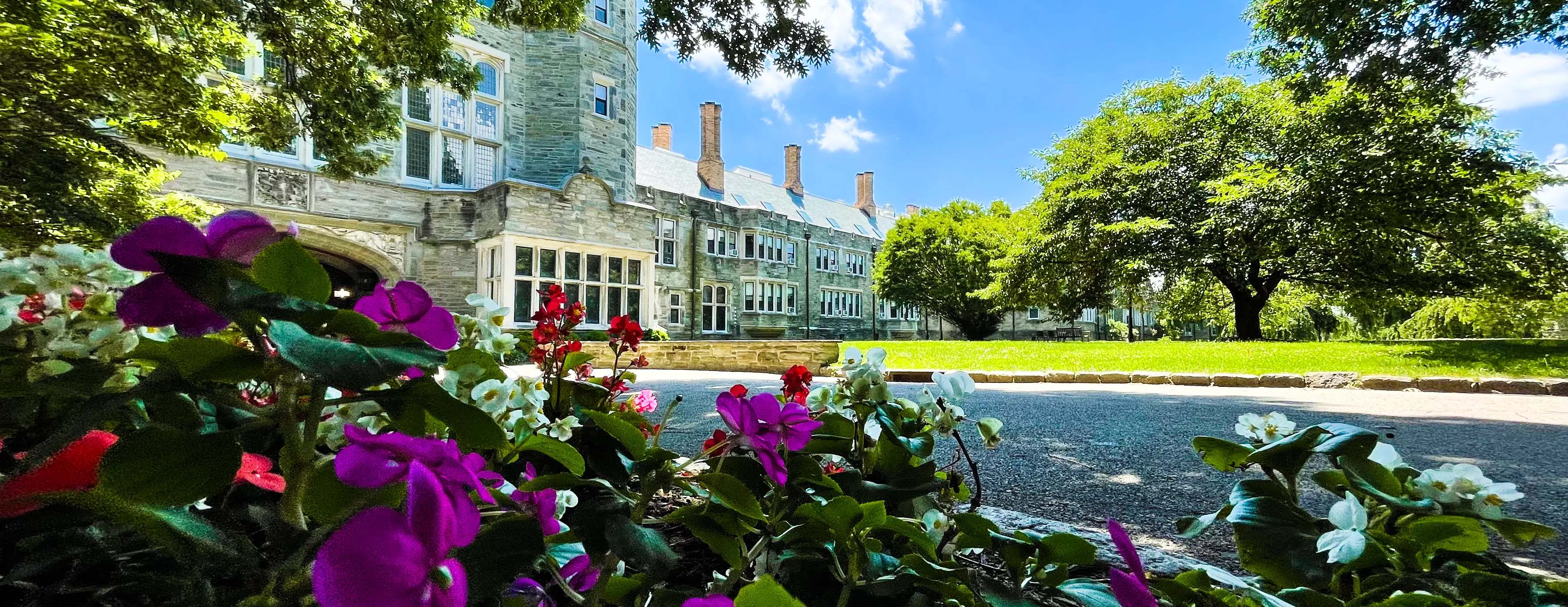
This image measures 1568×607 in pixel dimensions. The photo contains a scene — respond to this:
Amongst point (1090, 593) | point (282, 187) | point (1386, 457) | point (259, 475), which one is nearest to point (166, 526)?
point (259, 475)

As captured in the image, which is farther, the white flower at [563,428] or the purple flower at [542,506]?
the white flower at [563,428]

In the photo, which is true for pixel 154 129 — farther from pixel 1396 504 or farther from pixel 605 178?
pixel 605 178

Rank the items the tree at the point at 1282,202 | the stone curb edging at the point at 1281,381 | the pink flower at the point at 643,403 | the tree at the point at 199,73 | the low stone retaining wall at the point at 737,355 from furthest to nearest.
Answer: the tree at the point at 1282,202 < the low stone retaining wall at the point at 737,355 < the stone curb edging at the point at 1281,381 < the tree at the point at 199,73 < the pink flower at the point at 643,403

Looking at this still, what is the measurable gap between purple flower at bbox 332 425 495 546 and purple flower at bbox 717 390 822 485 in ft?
1.28

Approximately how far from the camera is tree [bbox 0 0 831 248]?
14.3 ft

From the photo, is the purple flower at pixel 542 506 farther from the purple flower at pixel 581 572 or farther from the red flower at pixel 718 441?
the red flower at pixel 718 441

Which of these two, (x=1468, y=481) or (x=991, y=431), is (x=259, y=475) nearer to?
(x=991, y=431)

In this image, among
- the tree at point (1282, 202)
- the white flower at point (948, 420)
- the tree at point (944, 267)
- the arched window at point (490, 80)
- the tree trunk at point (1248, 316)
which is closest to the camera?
the white flower at point (948, 420)

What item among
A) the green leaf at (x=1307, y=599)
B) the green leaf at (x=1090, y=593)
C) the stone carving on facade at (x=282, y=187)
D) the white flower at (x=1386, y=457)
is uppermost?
the stone carving on facade at (x=282, y=187)

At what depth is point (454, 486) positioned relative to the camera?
1.29 ft

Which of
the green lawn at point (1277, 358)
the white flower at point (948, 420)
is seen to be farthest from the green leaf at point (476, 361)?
the green lawn at point (1277, 358)

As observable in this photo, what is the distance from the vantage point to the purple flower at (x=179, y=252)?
45cm

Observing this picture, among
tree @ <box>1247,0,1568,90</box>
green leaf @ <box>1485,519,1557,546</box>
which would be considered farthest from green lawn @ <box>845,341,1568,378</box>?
green leaf @ <box>1485,519,1557,546</box>

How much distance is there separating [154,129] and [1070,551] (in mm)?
7243
